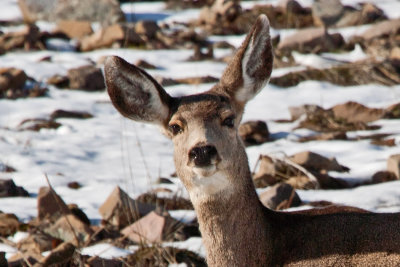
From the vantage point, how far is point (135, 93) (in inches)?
220

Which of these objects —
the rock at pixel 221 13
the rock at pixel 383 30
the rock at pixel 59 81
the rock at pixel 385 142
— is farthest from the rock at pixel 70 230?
the rock at pixel 221 13

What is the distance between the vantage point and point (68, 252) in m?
6.80

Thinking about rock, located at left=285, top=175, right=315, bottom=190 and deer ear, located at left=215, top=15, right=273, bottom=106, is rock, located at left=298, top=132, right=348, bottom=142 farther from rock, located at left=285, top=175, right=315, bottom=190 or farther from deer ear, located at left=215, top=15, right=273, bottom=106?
deer ear, located at left=215, top=15, right=273, bottom=106

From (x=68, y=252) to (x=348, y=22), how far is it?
9.76m

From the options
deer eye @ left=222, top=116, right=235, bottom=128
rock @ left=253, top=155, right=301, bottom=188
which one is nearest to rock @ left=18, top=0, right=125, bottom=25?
rock @ left=253, top=155, right=301, bottom=188

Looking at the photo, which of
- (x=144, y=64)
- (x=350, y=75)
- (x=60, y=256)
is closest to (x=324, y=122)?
(x=350, y=75)

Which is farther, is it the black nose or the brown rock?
the brown rock

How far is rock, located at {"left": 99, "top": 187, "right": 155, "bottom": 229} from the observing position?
7633 mm

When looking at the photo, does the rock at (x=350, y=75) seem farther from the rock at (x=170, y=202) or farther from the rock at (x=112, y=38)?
the rock at (x=170, y=202)

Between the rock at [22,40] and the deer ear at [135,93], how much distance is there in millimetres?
9333

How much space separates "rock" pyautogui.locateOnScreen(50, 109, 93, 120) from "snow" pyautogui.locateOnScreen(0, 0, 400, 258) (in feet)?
Answer: 0.41

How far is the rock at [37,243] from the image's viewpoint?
7316 millimetres

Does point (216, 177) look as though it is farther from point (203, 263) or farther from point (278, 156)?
point (278, 156)

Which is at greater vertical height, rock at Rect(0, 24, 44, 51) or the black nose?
the black nose
